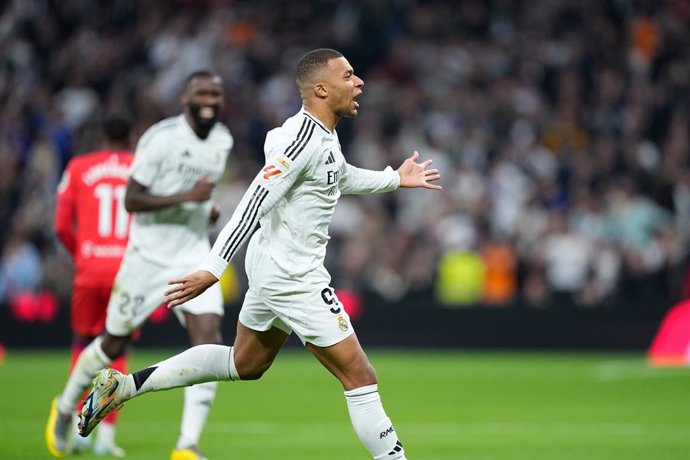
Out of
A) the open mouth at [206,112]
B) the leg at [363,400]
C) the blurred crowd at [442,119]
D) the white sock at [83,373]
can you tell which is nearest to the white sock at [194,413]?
the white sock at [83,373]

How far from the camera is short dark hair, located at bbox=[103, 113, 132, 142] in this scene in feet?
30.0

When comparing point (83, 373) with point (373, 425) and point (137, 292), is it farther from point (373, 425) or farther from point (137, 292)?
point (373, 425)

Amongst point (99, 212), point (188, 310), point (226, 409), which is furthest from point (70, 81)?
point (188, 310)

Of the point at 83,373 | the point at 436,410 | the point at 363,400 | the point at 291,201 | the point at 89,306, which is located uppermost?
the point at 291,201

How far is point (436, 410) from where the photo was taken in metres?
11.3

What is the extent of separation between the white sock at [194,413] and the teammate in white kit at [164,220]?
1.23 ft

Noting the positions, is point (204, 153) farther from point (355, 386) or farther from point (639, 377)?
point (639, 377)

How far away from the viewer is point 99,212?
9156 mm

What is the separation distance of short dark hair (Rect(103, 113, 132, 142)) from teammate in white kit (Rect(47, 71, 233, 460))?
680mm

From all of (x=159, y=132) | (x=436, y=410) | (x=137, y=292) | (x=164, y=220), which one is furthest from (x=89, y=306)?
(x=436, y=410)

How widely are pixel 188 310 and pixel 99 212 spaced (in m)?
1.45

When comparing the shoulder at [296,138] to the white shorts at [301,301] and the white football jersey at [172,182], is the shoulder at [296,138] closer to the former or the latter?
the white shorts at [301,301]

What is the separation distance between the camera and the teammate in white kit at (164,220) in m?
8.35

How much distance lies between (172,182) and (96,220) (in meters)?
0.92
